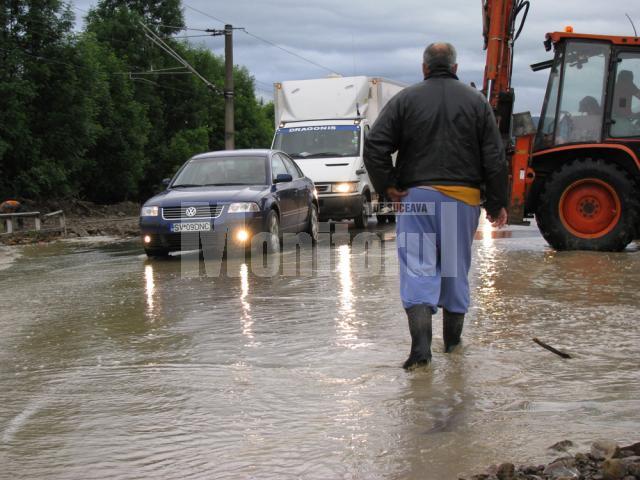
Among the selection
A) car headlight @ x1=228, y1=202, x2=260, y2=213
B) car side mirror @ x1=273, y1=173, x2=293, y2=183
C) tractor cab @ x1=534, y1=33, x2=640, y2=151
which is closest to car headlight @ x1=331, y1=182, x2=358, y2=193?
car side mirror @ x1=273, y1=173, x2=293, y2=183

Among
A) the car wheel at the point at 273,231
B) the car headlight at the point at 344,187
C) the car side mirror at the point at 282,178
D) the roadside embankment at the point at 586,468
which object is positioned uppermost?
the car side mirror at the point at 282,178

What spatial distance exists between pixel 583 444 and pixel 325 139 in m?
16.0

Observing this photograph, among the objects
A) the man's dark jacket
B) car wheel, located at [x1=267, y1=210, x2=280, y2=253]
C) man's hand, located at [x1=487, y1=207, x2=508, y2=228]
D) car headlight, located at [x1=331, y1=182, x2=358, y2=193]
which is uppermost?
the man's dark jacket

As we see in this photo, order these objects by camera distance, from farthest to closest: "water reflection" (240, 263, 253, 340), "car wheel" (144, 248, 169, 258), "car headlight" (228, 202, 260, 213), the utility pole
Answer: the utility pole, "car wheel" (144, 248, 169, 258), "car headlight" (228, 202, 260, 213), "water reflection" (240, 263, 253, 340)

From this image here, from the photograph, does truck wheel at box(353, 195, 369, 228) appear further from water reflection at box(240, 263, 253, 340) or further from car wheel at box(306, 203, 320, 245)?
water reflection at box(240, 263, 253, 340)

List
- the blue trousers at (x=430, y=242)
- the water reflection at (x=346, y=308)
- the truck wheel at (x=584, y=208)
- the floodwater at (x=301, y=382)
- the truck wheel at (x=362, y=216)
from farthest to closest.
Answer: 1. the truck wheel at (x=362, y=216)
2. the truck wheel at (x=584, y=208)
3. the water reflection at (x=346, y=308)
4. the blue trousers at (x=430, y=242)
5. the floodwater at (x=301, y=382)

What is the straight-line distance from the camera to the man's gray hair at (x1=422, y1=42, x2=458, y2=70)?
5.52 meters

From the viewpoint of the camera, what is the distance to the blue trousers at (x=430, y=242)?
5355mm

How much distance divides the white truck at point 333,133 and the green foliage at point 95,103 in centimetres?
922

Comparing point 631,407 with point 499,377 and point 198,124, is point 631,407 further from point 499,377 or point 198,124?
point 198,124

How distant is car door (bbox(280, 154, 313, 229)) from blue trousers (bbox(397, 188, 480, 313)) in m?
9.07

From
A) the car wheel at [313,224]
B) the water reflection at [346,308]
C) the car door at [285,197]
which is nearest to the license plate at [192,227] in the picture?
the car door at [285,197]

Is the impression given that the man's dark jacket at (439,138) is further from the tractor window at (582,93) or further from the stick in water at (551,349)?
the tractor window at (582,93)

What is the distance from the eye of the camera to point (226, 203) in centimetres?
1242
